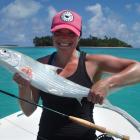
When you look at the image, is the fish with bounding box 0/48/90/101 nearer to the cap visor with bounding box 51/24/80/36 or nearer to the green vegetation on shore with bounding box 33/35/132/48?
the cap visor with bounding box 51/24/80/36

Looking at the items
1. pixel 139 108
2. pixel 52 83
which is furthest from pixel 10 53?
pixel 139 108

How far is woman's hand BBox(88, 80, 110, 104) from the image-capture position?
2.30 m

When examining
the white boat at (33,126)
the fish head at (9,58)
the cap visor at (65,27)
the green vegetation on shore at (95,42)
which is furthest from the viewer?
the green vegetation on shore at (95,42)

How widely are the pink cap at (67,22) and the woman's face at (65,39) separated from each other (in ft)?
0.08

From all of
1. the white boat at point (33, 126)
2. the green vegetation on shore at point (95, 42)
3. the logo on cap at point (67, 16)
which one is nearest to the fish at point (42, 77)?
the logo on cap at point (67, 16)

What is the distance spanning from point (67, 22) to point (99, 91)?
46cm

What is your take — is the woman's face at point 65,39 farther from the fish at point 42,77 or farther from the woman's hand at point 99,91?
the woman's hand at point 99,91

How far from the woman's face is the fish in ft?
0.52

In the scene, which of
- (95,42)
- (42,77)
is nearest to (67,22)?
(42,77)

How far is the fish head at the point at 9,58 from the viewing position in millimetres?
2291

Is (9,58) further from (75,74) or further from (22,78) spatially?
(75,74)

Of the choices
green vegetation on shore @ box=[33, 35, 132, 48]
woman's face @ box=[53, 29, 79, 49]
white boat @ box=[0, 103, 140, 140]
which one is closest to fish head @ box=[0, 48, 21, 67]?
woman's face @ box=[53, 29, 79, 49]

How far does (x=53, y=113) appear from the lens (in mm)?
2467

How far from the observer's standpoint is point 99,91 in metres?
2.30
